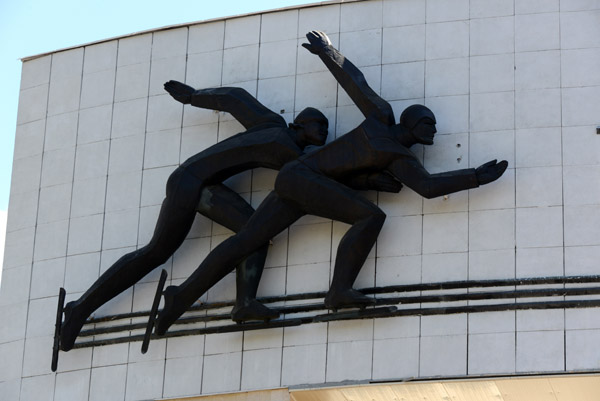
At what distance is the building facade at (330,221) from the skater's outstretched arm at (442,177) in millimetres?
284

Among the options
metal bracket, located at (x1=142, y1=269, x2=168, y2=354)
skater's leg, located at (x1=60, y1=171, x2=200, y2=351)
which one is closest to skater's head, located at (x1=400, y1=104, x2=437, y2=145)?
skater's leg, located at (x1=60, y1=171, x2=200, y2=351)

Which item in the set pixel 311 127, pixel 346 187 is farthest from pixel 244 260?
pixel 311 127

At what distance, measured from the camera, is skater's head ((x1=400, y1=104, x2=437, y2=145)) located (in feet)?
50.4

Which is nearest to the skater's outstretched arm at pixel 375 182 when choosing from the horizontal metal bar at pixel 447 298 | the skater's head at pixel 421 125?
the skater's head at pixel 421 125

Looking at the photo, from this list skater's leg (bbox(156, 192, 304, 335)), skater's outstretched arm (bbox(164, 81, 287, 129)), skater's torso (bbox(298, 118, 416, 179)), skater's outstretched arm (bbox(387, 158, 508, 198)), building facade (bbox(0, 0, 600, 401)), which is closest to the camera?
building facade (bbox(0, 0, 600, 401))

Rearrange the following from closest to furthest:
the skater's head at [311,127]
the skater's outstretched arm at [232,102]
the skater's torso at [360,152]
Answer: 1. the skater's torso at [360,152]
2. the skater's head at [311,127]
3. the skater's outstretched arm at [232,102]

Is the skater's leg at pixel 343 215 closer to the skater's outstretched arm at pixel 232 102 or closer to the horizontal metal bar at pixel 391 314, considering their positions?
the horizontal metal bar at pixel 391 314

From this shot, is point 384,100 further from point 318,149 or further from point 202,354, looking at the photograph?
point 202,354

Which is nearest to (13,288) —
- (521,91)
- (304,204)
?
(304,204)

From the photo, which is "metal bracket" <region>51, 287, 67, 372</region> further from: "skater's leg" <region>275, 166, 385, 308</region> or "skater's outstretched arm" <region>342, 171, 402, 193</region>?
"skater's outstretched arm" <region>342, 171, 402, 193</region>

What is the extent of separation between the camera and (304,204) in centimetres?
1547

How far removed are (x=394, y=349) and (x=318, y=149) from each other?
7.03 feet

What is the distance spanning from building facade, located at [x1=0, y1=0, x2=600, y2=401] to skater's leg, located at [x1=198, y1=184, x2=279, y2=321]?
0.71ft

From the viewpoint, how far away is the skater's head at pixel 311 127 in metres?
15.8
